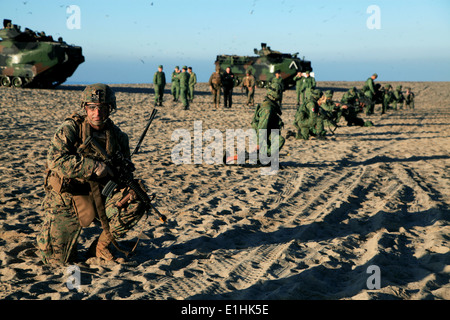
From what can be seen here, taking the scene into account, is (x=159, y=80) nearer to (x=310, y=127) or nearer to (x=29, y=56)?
(x=310, y=127)

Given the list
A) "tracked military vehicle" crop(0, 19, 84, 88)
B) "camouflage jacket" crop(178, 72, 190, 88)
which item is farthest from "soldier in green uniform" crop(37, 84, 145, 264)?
"tracked military vehicle" crop(0, 19, 84, 88)

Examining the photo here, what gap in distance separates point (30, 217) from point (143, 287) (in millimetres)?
2508

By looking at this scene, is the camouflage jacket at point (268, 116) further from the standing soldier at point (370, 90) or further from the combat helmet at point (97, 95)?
the standing soldier at point (370, 90)

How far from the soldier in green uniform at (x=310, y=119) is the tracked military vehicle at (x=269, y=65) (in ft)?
56.0

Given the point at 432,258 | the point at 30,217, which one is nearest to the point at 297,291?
the point at 432,258

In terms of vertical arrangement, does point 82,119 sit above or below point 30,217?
above

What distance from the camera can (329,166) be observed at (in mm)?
9406

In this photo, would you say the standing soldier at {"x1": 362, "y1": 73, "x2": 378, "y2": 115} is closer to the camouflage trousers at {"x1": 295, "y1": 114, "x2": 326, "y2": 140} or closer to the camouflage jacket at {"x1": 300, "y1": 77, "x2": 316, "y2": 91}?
the camouflage jacket at {"x1": 300, "y1": 77, "x2": 316, "y2": 91}

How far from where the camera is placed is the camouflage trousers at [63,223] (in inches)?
162

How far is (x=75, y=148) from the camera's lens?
411cm

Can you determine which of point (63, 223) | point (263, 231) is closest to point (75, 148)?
point (63, 223)

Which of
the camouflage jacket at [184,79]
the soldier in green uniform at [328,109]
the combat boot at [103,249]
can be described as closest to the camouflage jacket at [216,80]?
the camouflage jacket at [184,79]

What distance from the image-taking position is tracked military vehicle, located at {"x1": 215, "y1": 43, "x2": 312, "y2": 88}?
29266 millimetres
